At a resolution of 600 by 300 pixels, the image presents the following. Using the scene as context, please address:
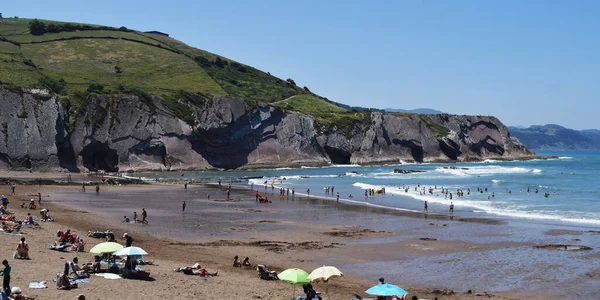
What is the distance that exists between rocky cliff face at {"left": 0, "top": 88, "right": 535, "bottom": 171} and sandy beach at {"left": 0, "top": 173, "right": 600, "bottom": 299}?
117 feet

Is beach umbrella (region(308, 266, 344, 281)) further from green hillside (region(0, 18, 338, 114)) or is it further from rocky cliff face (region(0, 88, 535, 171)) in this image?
green hillside (region(0, 18, 338, 114))

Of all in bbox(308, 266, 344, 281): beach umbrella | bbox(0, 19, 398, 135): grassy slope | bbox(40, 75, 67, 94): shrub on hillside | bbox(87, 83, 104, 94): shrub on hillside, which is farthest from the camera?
bbox(0, 19, 398, 135): grassy slope

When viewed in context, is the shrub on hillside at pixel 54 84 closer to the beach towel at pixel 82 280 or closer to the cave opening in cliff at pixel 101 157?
the cave opening in cliff at pixel 101 157

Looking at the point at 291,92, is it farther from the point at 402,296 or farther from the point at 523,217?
the point at 402,296

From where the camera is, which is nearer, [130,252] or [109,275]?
[130,252]

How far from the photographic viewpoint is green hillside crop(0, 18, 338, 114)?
122 metres

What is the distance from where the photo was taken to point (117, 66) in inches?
5822

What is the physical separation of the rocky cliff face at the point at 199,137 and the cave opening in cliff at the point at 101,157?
17cm

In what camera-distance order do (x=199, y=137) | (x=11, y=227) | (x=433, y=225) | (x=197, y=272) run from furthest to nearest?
1. (x=199, y=137)
2. (x=433, y=225)
3. (x=11, y=227)
4. (x=197, y=272)

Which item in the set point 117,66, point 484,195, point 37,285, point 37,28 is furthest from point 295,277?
point 37,28

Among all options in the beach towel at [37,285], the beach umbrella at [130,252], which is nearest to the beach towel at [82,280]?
the beach towel at [37,285]

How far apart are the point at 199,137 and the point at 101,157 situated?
63.3 ft

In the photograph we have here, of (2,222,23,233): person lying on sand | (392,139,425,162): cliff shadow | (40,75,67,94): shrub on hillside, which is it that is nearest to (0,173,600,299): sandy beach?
(2,222,23,233): person lying on sand

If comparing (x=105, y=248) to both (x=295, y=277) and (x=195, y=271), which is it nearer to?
(x=195, y=271)
